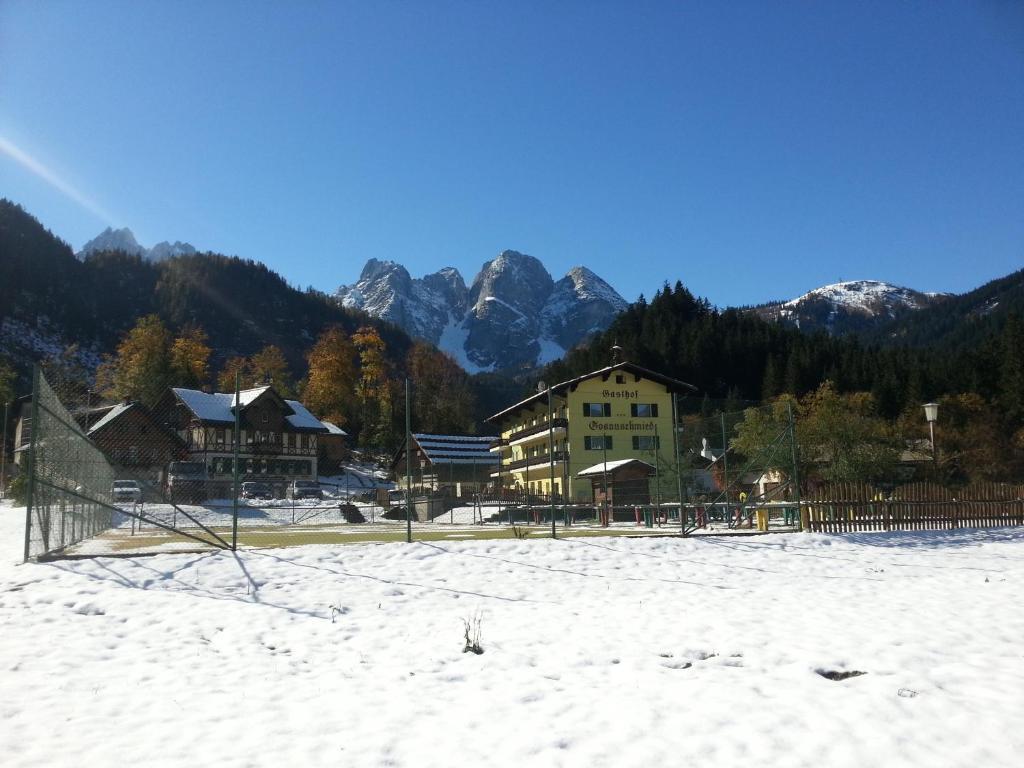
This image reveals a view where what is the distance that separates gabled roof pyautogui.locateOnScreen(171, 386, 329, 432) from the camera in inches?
2222

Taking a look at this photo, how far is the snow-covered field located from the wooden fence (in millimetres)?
6119

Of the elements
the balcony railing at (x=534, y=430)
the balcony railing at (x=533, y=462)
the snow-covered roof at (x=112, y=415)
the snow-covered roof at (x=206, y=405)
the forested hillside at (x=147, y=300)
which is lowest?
the balcony railing at (x=533, y=462)

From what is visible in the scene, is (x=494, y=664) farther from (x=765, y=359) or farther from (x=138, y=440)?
(x=765, y=359)

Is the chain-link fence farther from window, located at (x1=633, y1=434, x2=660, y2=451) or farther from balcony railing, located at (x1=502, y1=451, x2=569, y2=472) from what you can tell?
window, located at (x1=633, y1=434, x2=660, y2=451)

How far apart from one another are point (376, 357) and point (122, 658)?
7446cm

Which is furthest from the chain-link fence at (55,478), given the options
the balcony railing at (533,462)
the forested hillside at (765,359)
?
the forested hillside at (765,359)

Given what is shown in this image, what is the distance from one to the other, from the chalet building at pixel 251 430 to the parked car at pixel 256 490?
13.5 feet

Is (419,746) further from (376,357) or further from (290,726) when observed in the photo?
(376,357)

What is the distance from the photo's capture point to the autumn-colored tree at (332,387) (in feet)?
258

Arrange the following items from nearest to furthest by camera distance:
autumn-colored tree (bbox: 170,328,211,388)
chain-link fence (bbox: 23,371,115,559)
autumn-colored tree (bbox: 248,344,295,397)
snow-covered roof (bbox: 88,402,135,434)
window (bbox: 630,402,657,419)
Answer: chain-link fence (bbox: 23,371,115,559) < snow-covered roof (bbox: 88,402,135,434) < window (bbox: 630,402,657,419) < autumn-colored tree (bbox: 170,328,211,388) < autumn-colored tree (bbox: 248,344,295,397)

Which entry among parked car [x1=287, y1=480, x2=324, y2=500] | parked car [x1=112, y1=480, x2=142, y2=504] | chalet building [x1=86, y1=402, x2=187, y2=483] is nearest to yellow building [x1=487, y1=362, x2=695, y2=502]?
parked car [x1=287, y1=480, x2=324, y2=500]

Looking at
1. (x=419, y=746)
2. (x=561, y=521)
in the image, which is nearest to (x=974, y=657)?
(x=419, y=746)

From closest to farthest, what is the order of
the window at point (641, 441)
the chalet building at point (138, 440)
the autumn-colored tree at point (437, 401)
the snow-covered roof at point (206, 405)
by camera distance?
the chalet building at point (138, 440) → the window at point (641, 441) → the snow-covered roof at point (206, 405) → the autumn-colored tree at point (437, 401)

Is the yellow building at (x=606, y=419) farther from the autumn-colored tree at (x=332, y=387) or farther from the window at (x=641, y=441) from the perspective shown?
the autumn-colored tree at (x=332, y=387)
